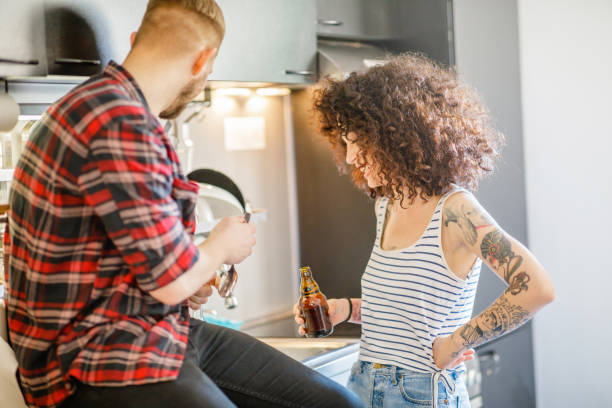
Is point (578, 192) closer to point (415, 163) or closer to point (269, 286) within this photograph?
point (269, 286)

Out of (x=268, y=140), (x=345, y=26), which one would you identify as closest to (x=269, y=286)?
(x=268, y=140)

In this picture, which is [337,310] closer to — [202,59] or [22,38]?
[202,59]

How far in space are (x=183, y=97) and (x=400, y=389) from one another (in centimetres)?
70

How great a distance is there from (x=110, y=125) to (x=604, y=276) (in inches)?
92.8

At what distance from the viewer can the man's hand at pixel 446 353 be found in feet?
4.21

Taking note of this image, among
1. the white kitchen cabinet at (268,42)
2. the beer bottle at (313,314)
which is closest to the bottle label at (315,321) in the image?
the beer bottle at (313,314)

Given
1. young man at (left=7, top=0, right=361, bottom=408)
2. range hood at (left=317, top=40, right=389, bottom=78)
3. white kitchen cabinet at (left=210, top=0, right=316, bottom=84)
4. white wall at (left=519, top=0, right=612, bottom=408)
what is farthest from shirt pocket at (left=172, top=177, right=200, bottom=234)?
white wall at (left=519, top=0, right=612, bottom=408)

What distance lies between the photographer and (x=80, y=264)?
0.93m

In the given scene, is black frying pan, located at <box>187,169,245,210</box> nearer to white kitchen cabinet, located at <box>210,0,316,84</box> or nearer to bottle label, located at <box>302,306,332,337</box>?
white kitchen cabinet, located at <box>210,0,316,84</box>

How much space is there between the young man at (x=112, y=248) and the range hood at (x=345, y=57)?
1.12 metres

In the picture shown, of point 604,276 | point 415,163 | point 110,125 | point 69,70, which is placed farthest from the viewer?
point 604,276

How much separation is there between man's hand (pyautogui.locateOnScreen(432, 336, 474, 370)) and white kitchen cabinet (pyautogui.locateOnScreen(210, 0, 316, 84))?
3.13ft

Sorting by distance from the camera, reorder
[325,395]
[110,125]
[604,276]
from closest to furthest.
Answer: [110,125] → [325,395] → [604,276]

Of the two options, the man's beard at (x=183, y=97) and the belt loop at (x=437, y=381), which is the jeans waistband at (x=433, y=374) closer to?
the belt loop at (x=437, y=381)
